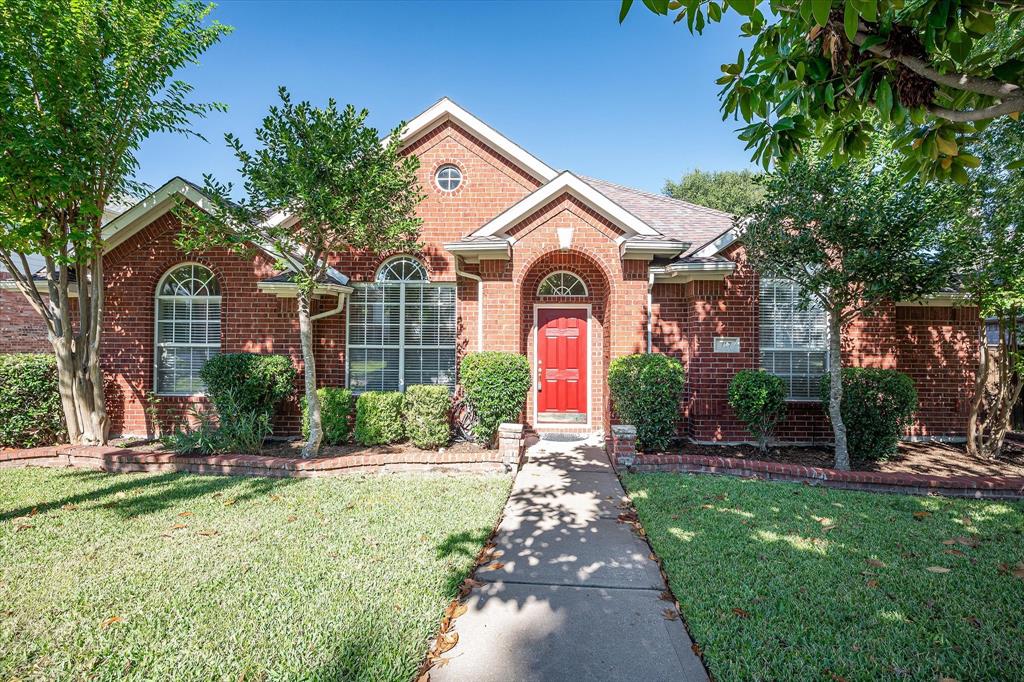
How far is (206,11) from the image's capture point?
7.46 m

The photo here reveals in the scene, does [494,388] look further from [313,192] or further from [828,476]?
[828,476]

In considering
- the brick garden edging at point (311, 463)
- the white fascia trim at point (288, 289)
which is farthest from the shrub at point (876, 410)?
the white fascia trim at point (288, 289)

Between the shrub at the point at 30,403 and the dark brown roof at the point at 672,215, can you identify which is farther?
the dark brown roof at the point at 672,215

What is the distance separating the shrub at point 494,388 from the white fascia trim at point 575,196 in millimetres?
2464

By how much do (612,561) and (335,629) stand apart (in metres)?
2.39

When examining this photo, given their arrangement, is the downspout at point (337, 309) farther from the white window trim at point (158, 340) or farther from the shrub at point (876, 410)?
the shrub at point (876, 410)

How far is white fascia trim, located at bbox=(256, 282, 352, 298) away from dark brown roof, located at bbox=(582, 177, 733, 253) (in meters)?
5.66

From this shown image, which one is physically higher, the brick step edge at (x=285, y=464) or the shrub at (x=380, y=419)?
the shrub at (x=380, y=419)

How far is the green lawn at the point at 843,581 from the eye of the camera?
9.11 feet

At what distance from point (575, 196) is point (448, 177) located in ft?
10.0

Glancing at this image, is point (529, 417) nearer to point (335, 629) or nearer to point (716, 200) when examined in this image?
point (335, 629)

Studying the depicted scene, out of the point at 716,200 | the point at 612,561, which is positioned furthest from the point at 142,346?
the point at 716,200

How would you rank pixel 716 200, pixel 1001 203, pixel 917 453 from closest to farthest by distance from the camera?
pixel 1001 203
pixel 917 453
pixel 716 200

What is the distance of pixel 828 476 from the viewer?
6352 mm
